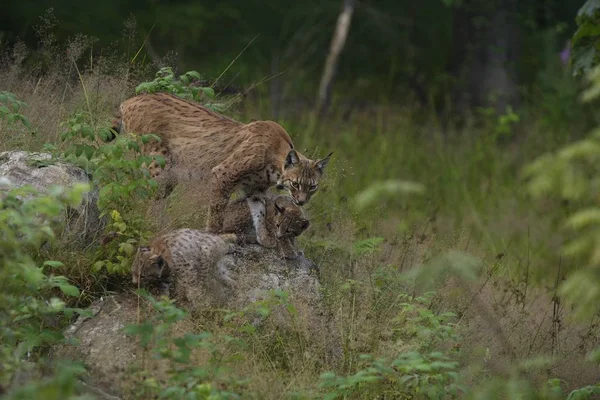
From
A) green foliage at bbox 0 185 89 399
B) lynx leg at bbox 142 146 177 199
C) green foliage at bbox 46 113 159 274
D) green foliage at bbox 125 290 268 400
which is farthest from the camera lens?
lynx leg at bbox 142 146 177 199

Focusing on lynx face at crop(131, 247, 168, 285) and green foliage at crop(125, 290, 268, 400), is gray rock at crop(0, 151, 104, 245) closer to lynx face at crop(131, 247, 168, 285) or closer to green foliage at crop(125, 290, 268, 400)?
lynx face at crop(131, 247, 168, 285)

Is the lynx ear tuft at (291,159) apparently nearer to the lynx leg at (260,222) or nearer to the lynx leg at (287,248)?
the lynx leg at (260,222)

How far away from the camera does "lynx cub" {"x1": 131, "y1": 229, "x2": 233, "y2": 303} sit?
20.5 ft

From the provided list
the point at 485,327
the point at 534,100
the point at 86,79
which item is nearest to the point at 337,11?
the point at 534,100

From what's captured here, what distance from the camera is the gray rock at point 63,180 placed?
6699 mm

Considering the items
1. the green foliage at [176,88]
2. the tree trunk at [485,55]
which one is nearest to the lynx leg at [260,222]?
the green foliage at [176,88]

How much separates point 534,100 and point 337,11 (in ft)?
12.5

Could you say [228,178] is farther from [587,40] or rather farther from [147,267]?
[587,40]

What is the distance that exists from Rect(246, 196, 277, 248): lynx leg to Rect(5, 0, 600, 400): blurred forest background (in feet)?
1.34

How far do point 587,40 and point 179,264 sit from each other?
396 centimetres

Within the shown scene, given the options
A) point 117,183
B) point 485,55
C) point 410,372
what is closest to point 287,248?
point 117,183

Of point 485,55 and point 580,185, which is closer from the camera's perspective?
point 580,185

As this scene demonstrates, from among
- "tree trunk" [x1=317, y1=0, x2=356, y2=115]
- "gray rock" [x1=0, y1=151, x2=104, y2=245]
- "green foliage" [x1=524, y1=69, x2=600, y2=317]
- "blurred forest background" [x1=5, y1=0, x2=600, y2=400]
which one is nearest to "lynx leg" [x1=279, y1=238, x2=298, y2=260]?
"blurred forest background" [x1=5, y1=0, x2=600, y2=400]

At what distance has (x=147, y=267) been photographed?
622cm
